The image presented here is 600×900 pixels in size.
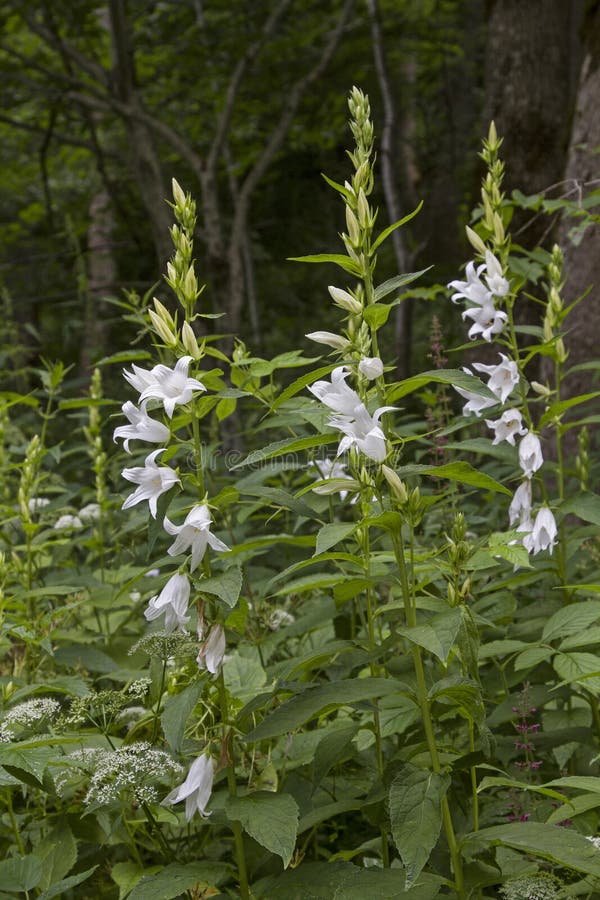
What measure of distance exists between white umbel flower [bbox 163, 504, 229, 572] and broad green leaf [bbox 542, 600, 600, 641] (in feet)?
2.70

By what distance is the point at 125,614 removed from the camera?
3.28 meters

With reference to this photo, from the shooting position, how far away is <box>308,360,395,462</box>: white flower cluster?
1632mm

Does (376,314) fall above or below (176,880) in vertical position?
above

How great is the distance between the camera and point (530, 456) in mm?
2424

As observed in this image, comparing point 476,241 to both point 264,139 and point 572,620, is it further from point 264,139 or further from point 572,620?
point 264,139

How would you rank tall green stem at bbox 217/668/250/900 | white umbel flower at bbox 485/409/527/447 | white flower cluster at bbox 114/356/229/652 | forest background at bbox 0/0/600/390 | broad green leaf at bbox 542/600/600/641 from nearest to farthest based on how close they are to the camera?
white flower cluster at bbox 114/356/229/652 < tall green stem at bbox 217/668/250/900 < broad green leaf at bbox 542/600/600/641 < white umbel flower at bbox 485/409/527/447 < forest background at bbox 0/0/600/390

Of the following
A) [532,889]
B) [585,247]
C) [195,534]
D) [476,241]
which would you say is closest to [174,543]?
[195,534]

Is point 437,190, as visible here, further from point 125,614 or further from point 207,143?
point 125,614

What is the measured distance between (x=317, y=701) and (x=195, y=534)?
0.37 metres

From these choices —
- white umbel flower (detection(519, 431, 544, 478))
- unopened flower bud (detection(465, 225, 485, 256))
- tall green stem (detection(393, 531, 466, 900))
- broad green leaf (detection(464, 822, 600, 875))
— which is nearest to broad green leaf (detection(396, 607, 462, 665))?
tall green stem (detection(393, 531, 466, 900))

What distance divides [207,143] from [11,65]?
321 cm

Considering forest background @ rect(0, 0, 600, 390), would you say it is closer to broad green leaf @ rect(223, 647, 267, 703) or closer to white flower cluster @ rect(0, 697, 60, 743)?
broad green leaf @ rect(223, 647, 267, 703)

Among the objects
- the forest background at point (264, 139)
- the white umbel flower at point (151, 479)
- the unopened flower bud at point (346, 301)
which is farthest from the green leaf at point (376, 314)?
the forest background at point (264, 139)

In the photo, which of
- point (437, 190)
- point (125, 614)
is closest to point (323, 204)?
point (437, 190)
